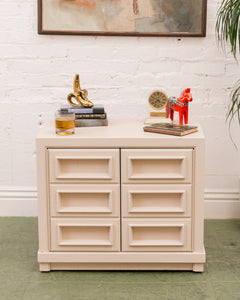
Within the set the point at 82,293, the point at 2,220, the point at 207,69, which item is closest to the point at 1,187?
the point at 2,220

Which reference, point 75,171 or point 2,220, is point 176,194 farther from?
point 2,220

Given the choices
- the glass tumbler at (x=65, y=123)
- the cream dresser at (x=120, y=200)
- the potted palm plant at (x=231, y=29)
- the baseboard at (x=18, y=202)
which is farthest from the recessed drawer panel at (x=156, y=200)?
the baseboard at (x=18, y=202)

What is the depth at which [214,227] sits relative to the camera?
9.93ft

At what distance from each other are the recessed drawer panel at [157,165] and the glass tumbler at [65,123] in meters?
0.28

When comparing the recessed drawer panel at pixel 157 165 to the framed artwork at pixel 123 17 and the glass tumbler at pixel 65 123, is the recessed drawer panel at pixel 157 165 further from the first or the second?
the framed artwork at pixel 123 17

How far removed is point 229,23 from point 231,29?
69 millimetres

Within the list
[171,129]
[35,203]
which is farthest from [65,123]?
[35,203]

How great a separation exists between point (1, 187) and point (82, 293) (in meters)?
1.24

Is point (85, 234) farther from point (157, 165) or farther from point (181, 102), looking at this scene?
point (181, 102)

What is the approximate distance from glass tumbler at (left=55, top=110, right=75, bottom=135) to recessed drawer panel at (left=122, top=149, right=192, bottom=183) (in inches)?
11.0

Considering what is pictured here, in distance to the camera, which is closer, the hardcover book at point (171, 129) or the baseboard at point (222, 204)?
the hardcover book at point (171, 129)

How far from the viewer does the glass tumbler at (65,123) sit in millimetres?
2280

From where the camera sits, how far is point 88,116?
8.30 ft

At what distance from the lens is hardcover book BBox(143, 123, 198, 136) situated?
90.0 inches
